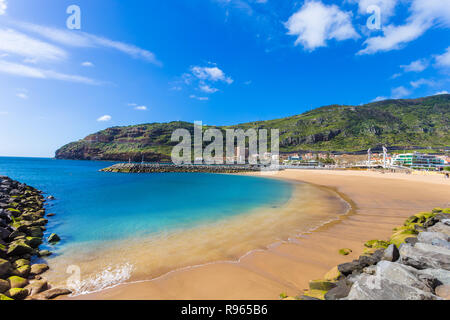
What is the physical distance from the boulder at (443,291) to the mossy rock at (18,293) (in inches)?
360

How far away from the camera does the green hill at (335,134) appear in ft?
395

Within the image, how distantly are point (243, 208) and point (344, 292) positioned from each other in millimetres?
12018

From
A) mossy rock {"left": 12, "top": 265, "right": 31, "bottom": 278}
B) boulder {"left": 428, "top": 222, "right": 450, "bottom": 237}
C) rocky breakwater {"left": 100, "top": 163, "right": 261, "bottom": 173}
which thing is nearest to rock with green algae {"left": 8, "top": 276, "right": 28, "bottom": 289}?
mossy rock {"left": 12, "top": 265, "right": 31, "bottom": 278}

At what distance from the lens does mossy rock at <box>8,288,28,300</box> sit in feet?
15.6

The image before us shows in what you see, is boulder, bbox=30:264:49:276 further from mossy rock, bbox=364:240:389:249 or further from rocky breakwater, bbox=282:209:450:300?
mossy rock, bbox=364:240:389:249

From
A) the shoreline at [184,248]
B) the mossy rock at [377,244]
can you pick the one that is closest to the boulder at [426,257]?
the mossy rock at [377,244]

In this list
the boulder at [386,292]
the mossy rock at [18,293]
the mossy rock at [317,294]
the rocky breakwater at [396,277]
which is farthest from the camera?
the mossy rock at [18,293]

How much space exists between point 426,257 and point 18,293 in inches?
393

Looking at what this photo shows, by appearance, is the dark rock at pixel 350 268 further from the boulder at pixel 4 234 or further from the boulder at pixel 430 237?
the boulder at pixel 4 234

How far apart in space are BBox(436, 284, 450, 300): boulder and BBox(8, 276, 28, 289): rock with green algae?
31.8 ft

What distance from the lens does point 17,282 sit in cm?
530

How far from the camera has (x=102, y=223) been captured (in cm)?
1224

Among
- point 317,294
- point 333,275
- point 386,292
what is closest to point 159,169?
point 333,275
